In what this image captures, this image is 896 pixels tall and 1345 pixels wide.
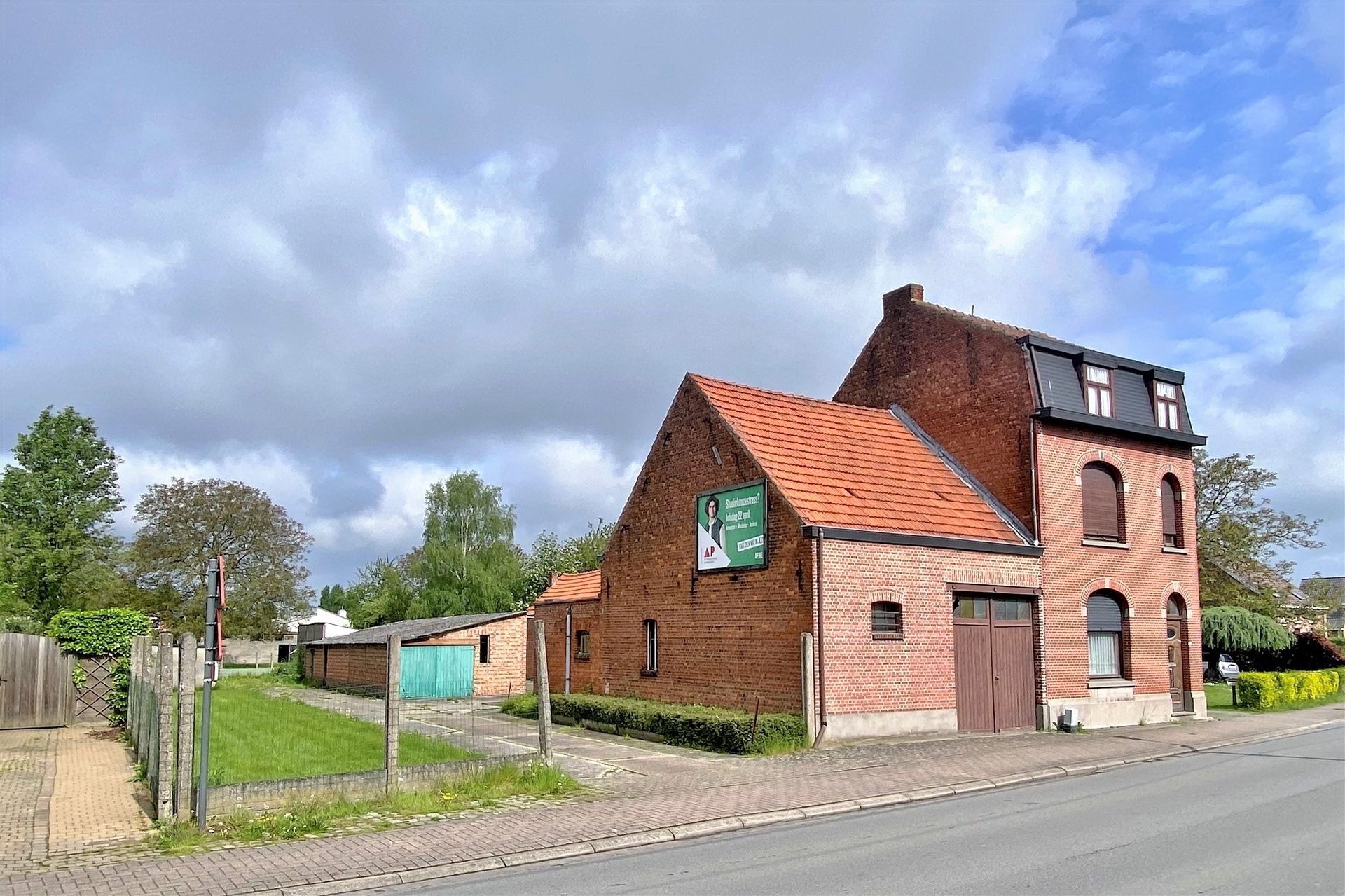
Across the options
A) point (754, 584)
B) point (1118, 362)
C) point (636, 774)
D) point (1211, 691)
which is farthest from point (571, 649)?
point (1211, 691)

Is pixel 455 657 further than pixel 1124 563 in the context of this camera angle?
Yes

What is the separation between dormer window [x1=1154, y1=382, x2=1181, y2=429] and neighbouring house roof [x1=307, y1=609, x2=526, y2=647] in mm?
21707

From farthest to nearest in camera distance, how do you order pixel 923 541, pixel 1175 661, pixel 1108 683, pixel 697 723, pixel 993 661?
1. pixel 1175 661
2. pixel 1108 683
3. pixel 993 661
4. pixel 923 541
5. pixel 697 723

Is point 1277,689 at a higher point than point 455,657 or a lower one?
lower

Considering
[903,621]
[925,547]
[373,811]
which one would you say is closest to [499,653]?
[903,621]

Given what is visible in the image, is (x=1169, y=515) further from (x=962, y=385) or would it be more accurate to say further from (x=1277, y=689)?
(x=1277, y=689)

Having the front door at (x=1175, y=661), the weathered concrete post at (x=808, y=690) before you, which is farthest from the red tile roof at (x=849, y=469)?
the front door at (x=1175, y=661)

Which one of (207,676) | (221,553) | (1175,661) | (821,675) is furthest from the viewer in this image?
(221,553)

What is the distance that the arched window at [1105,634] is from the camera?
75.9 feet

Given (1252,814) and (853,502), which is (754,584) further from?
(1252,814)

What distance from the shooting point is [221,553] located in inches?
2207

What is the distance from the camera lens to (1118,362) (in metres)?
25.0

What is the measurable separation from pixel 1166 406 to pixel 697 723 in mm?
16115

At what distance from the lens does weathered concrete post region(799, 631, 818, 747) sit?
17719 mm
